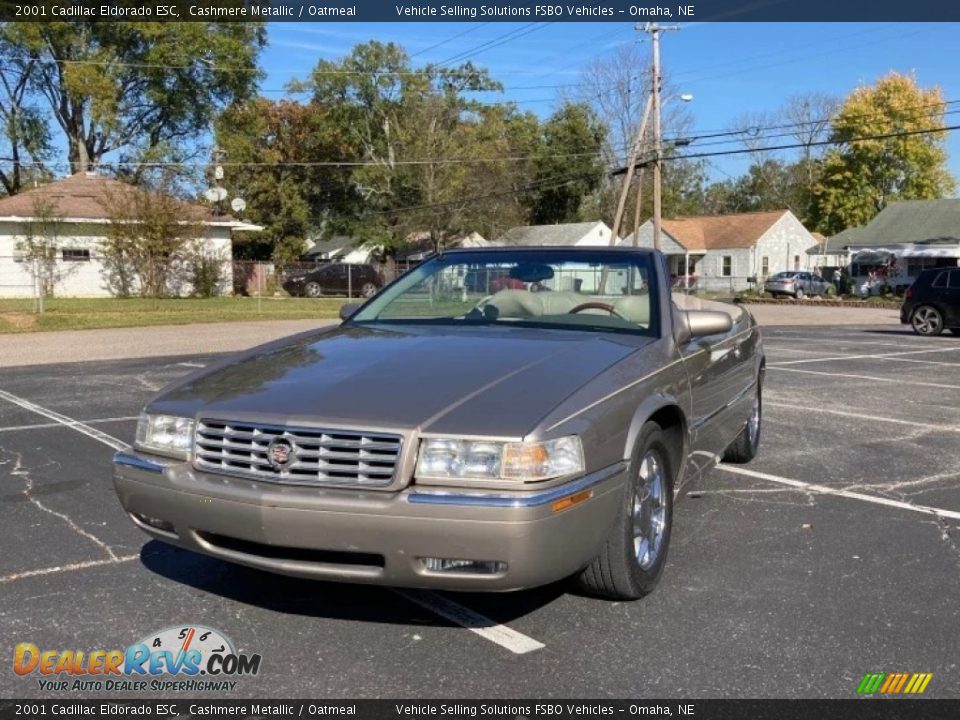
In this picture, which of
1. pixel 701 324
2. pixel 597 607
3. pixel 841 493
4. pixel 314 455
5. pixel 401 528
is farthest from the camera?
pixel 841 493

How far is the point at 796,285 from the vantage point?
1732 inches

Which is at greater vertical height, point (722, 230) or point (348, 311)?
point (722, 230)

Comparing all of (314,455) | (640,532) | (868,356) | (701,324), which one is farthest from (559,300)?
(868,356)

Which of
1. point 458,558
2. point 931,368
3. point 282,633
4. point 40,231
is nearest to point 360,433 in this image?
point 458,558

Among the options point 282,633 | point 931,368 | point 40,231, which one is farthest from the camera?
point 40,231

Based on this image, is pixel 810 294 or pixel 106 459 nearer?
pixel 106 459

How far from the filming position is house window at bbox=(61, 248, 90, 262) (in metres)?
34.0

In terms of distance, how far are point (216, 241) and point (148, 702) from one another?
35.7 m

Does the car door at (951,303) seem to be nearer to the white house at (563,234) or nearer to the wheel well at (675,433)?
the wheel well at (675,433)

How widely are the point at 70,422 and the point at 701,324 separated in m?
6.31

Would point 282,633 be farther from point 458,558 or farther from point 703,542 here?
point 703,542

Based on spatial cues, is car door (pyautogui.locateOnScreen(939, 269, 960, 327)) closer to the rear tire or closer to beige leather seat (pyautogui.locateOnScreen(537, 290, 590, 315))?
the rear tire

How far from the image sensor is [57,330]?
19828mm

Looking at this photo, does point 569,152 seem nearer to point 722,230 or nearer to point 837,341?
point 722,230
